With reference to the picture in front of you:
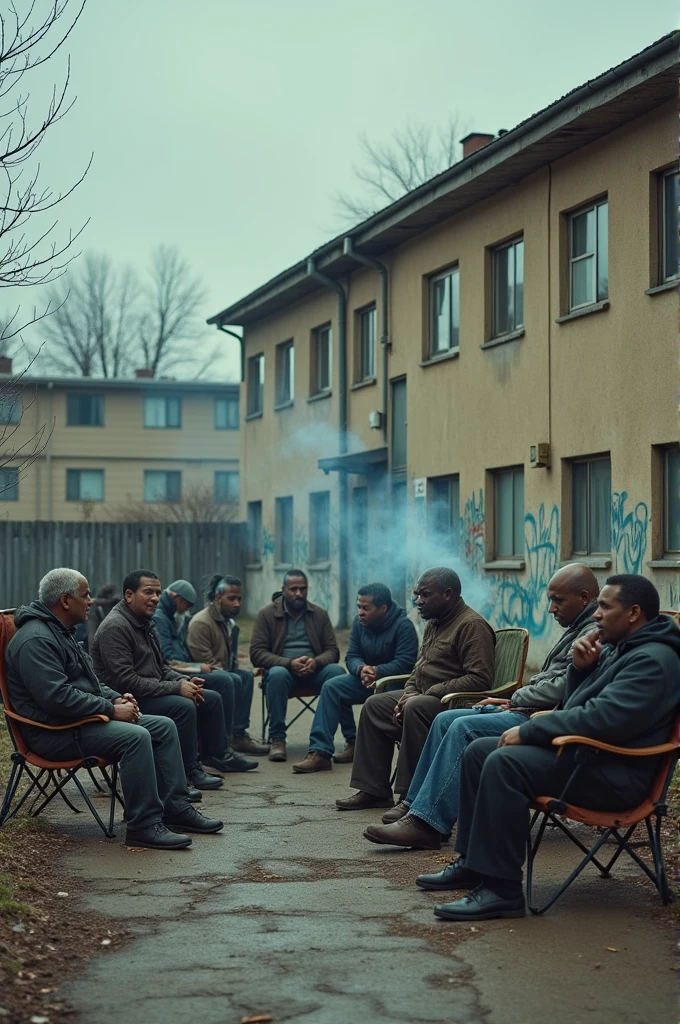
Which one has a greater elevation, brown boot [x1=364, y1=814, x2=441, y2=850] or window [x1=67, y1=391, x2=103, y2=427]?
window [x1=67, y1=391, x2=103, y2=427]

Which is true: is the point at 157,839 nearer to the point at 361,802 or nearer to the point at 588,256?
the point at 361,802

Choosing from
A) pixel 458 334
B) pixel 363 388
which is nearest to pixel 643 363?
pixel 458 334

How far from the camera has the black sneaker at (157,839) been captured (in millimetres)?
7641

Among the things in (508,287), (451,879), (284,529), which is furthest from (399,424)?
(451,879)

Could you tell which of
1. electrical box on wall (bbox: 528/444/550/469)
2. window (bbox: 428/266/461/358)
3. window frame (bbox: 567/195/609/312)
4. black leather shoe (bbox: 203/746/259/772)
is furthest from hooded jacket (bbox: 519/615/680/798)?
window (bbox: 428/266/461/358)

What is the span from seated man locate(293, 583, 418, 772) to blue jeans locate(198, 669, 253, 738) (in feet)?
2.40

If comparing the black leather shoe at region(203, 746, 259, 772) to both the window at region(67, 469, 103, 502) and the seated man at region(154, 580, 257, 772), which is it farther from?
the window at region(67, 469, 103, 502)

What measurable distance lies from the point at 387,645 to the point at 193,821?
3.03m

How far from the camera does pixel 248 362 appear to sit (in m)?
33.6

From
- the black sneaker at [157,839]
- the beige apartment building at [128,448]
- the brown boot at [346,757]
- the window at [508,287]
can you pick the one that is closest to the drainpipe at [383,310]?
the window at [508,287]

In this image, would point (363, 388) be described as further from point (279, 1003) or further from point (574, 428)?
point (279, 1003)

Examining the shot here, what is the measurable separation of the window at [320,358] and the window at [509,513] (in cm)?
883

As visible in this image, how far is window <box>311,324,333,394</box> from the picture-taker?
28469mm

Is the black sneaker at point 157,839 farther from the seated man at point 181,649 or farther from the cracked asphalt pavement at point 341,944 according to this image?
the seated man at point 181,649
